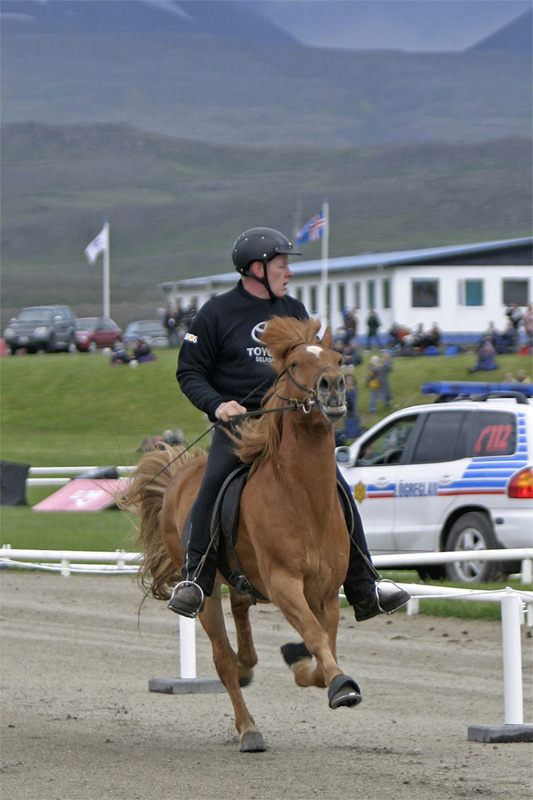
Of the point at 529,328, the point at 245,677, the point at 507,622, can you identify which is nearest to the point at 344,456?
the point at 245,677

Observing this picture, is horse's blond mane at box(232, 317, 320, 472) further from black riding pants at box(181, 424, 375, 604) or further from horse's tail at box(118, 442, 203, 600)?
horse's tail at box(118, 442, 203, 600)

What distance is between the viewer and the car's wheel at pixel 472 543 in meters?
13.1

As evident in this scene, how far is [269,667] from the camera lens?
10852 millimetres

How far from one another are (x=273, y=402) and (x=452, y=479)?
23.6 ft

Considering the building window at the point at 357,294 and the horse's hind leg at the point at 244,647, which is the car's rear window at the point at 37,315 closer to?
the building window at the point at 357,294

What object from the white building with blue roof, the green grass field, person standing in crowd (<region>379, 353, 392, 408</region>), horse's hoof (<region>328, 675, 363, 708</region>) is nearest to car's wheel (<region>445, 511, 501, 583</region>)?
horse's hoof (<region>328, 675, 363, 708</region>)

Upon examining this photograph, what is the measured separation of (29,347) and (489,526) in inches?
1551

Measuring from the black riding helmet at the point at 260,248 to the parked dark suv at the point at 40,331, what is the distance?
4346 centimetres

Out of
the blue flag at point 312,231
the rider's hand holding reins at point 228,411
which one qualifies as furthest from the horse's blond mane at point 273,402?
the blue flag at point 312,231

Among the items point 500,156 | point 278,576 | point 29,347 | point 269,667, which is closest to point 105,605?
point 269,667

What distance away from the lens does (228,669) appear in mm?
7949

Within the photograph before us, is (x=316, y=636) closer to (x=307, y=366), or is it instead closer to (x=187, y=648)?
(x=307, y=366)

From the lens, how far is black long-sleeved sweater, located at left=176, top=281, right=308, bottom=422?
303 inches

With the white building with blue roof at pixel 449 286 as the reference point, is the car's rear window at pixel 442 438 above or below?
below
